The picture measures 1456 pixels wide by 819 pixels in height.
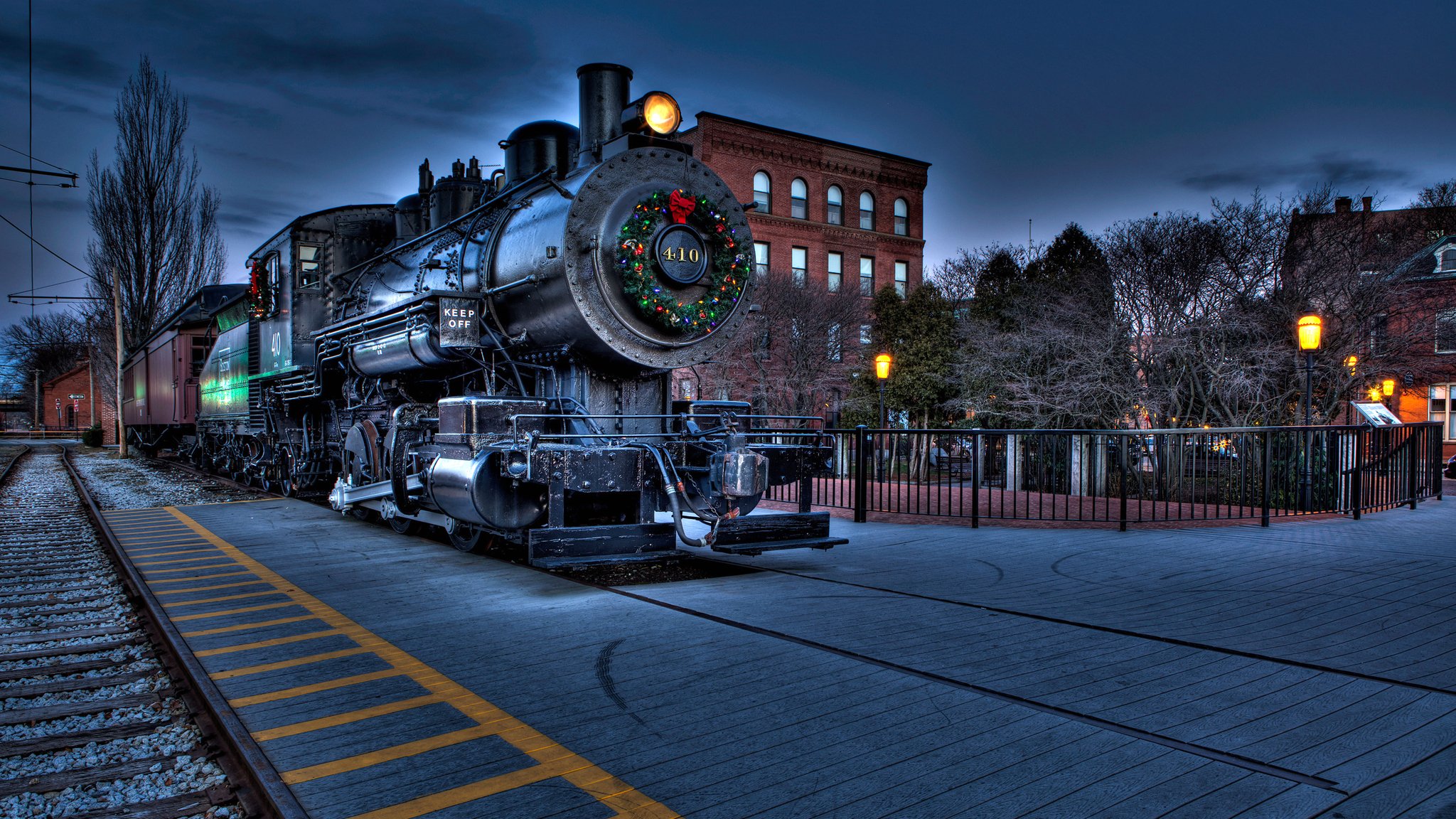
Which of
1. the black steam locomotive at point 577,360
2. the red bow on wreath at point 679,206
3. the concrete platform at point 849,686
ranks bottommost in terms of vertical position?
the concrete platform at point 849,686

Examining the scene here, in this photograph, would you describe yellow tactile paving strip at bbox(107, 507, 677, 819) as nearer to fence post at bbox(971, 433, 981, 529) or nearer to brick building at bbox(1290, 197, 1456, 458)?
fence post at bbox(971, 433, 981, 529)

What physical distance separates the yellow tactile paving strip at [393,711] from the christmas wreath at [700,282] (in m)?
3.01

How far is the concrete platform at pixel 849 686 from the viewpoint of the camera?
258 cm

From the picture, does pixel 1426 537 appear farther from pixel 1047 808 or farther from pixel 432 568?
pixel 432 568

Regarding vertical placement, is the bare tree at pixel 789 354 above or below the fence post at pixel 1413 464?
above

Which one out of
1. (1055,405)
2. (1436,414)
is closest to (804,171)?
(1055,405)

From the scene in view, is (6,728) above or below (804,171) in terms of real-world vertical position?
below

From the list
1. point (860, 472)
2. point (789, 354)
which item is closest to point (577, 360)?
point (860, 472)

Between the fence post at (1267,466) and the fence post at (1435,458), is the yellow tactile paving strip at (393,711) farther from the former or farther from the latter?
the fence post at (1435,458)

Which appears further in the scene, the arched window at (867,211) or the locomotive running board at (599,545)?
the arched window at (867,211)

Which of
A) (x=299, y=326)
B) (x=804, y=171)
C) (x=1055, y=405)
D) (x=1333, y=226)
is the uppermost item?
(x=804, y=171)

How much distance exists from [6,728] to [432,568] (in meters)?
3.14

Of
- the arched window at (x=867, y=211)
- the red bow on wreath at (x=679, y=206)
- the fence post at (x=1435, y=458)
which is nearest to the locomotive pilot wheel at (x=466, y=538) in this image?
the red bow on wreath at (x=679, y=206)

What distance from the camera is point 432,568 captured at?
6.36 meters
